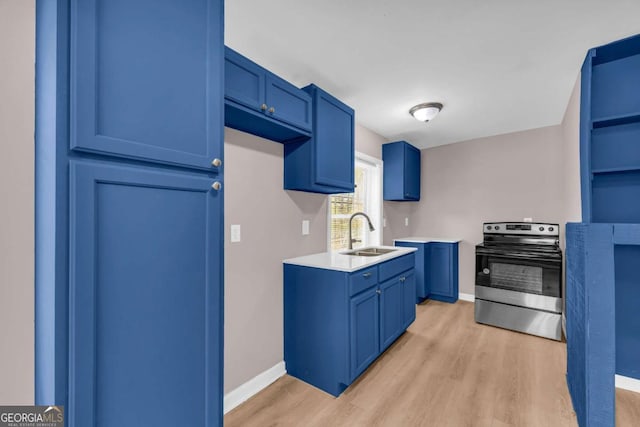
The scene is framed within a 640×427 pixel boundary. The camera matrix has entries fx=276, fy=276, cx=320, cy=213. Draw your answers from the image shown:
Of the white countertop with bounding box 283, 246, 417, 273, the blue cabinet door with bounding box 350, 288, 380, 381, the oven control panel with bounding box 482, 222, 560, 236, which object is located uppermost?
the oven control panel with bounding box 482, 222, 560, 236

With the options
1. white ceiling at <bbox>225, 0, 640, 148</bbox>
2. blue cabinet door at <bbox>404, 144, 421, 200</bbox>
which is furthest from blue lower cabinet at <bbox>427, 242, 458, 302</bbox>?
white ceiling at <bbox>225, 0, 640, 148</bbox>

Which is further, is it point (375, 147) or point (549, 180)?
point (375, 147)

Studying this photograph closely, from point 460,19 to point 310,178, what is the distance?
1396mm

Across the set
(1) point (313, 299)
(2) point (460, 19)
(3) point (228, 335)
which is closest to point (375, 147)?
(2) point (460, 19)

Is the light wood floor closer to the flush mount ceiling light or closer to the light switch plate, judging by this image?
the light switch plate

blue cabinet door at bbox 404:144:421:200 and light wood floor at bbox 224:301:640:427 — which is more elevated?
blue cabinet door at bbox 404:144:421:200

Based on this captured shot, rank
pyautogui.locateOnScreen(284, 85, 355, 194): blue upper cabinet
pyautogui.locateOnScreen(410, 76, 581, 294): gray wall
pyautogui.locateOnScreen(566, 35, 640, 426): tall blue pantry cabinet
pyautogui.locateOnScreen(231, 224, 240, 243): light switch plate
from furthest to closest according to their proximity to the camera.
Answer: pyautogui.locateOnScreen(410, 76, 581, 294): gray wall → pyautogui.locateOnScreen(284, 85, 355, 194): blue upper cabinet → pyautogui.locateOnScreen(231, 224, 240, 243): light switch plate → pyautogui.locateOnScreen(566, 35, 640, 426): tall blue pantry cabinet

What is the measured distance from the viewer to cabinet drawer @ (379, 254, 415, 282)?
94.9 inches

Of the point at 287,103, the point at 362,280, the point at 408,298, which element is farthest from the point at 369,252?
the point at 287,103

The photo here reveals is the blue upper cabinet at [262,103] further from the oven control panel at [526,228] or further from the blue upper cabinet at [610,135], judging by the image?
the oven control panel at [526,228]

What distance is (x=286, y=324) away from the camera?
231 cm

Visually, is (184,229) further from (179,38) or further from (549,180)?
(549,180)

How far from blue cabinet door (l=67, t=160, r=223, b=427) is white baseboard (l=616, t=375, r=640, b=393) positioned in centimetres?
291

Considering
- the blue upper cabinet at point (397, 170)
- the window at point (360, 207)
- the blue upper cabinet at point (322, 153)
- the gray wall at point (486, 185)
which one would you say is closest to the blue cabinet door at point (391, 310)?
the window at point (360, 207)
